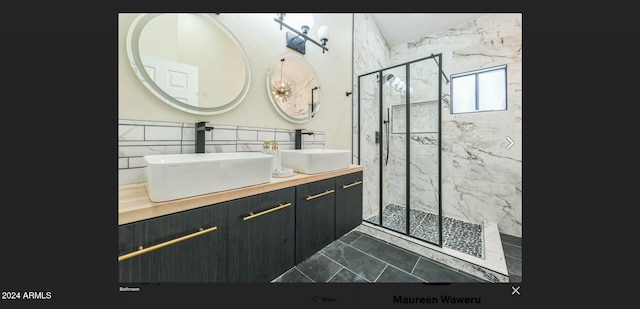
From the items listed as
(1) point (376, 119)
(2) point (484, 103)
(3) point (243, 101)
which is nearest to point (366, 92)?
(1) point (376, 119)

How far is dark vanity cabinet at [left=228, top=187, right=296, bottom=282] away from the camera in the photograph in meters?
0.82

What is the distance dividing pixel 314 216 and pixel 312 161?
34 cm

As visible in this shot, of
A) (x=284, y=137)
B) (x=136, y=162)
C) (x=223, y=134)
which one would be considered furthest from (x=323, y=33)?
(x=136, y=162)

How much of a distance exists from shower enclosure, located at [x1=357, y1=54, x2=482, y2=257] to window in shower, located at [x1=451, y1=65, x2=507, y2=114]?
232 millimetres

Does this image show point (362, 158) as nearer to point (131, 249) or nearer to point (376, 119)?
point (376, 119)

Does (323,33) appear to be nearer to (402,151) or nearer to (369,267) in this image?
(402,151)

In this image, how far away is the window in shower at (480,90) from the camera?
2178mm

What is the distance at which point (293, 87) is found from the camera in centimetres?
156

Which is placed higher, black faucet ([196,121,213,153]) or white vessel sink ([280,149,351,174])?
black faucet ([196,121,213,153])

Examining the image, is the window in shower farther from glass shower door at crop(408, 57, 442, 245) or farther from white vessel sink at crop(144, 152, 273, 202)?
white vessel sink at crop(144, 152, 273, 202)

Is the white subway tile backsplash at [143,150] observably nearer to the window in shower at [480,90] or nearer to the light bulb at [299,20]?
the light bulb at [299,20]

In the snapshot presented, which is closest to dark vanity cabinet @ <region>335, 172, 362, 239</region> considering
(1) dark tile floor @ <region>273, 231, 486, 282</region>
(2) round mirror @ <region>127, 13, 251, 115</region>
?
(1) dark tile floor @ <region>273, 231, 486, 282</region>

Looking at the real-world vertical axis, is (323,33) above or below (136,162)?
above

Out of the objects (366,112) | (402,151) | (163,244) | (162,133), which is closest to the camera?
(163,244)
